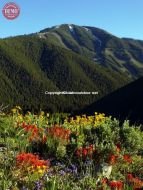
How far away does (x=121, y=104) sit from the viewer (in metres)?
195

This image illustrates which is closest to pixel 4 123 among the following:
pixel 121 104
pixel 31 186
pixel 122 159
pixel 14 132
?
pixel 14 132

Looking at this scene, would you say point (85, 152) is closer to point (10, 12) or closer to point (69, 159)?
point (69, 159)

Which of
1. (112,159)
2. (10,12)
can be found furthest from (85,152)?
(10,12)

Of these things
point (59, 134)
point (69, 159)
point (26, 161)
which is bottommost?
point (69, 159)

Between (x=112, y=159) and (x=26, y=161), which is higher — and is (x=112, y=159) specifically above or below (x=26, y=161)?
below

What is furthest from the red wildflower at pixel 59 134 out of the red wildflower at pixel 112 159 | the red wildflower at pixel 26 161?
the red wildflower at pixel 26 161

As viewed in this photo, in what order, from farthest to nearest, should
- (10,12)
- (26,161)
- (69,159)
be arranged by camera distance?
(10,12) → (69,159) → (26,161)

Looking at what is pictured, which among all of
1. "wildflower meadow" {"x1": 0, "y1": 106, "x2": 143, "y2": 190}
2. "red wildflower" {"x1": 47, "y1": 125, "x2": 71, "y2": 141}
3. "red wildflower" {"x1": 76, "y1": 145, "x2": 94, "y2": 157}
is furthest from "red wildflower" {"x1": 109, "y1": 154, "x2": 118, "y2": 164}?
"red wildflower" {"x1": 47, "y1": 125, "x2": 71, "y2": 141}

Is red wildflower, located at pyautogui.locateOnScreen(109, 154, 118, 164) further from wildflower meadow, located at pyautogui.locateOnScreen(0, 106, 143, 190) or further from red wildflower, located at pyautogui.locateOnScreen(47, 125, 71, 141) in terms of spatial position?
red wildflower, located at pyautogui.locateOnScreen(47, 125, 71, 141)

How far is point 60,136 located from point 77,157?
108 centimetres

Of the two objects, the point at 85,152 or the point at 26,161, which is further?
the point at 85,152

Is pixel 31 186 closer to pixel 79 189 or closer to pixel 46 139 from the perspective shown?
pixel 79 189

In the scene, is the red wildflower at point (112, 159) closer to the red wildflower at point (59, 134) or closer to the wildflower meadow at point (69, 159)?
the wildflower meadow at point (69, 159)

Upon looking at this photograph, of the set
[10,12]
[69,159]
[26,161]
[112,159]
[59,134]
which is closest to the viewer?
[26,161]
